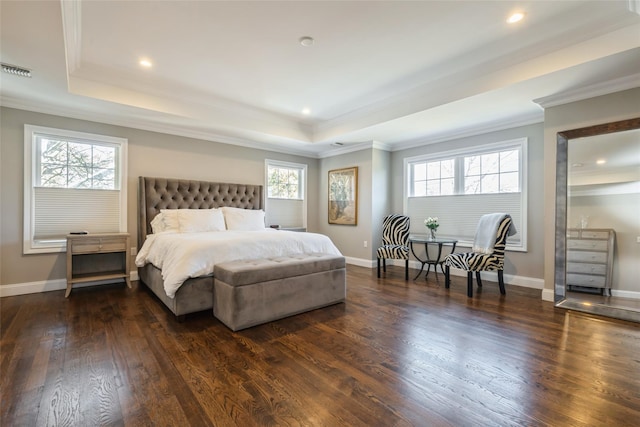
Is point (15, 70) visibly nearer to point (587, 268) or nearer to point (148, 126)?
point (148, 126)

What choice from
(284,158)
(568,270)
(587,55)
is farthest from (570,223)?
(284,158)

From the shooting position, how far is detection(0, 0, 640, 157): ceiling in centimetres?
239

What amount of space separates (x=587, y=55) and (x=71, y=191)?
235 inches

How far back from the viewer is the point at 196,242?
3029mm

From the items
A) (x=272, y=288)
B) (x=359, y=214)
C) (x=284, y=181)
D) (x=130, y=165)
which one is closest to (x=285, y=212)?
(x=284, y=181)

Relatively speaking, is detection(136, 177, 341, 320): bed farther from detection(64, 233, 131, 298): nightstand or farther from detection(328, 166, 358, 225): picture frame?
detection(328, 166, 358, 225): picture frame

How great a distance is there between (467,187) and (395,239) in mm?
1464

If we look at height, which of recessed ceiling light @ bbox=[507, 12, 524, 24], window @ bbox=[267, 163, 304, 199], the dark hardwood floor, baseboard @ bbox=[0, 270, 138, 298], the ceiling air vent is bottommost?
Answer: the dark hardwood floor

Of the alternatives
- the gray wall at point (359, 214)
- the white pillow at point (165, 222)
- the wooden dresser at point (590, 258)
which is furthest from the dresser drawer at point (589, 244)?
the white pillow at point (165, 222)

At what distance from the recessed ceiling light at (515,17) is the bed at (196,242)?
2.89 metres

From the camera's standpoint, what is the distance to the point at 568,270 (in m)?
3.36

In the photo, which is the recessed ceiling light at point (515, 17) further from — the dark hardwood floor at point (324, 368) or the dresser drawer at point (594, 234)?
the dark hardwood floor at point (324, 368)

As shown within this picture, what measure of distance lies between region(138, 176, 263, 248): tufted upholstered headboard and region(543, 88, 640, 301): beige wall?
444cm

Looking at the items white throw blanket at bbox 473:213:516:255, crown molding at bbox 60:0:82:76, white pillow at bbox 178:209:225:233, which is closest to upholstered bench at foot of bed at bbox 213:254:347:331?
white pillow at bbox 178:209:225:233
